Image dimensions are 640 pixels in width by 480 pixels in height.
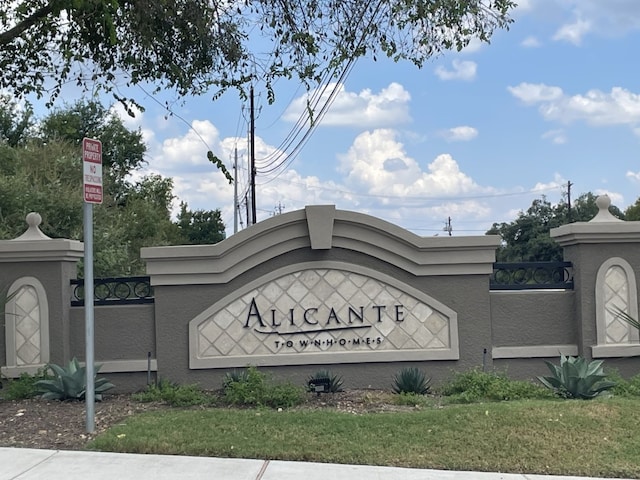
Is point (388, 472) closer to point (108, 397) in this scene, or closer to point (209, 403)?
point (209, 403)

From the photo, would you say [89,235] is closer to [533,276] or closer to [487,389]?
[487,389]

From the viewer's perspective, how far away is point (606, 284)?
403 inches

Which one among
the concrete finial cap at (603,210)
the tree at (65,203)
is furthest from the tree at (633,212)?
the concrete finial cap at (603,210)

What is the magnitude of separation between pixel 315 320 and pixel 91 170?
3953mm

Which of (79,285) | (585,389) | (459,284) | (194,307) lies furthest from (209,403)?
(585,389)

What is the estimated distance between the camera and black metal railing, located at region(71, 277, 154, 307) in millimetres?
10219

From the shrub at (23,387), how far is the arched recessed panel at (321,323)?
2.01 metres

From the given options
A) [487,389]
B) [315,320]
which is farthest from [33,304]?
[487,389]

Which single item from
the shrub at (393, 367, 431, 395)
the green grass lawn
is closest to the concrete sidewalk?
the green grass lawn

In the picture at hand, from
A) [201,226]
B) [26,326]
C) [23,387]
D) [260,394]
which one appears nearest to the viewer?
[260,394]

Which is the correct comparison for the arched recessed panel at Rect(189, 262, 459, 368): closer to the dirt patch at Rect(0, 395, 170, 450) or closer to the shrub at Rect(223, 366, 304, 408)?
the shrub at Rect(223, 366, 304, 408)

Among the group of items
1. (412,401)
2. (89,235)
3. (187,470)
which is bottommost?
(187,470)

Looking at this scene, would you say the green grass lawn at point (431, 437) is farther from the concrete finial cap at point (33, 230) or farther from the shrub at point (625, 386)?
the concrete finial cap at point (33, 230)

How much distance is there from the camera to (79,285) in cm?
1037
